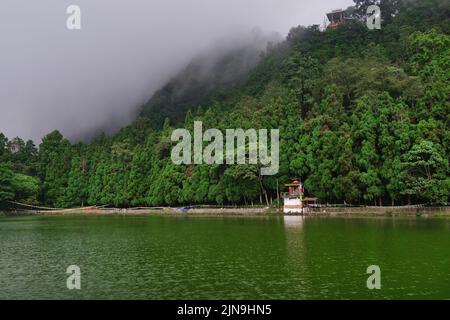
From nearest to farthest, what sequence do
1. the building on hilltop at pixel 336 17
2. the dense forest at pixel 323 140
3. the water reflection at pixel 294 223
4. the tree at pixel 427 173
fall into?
1. the water reflection at pixel 294 223
2. the tree at pixel 427 173
3. the dense forest at pixel 323 140
4. the building on hilltop at pixel 336 17

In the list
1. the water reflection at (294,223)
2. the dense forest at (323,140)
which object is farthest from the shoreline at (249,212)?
the water reflection at (294,223)

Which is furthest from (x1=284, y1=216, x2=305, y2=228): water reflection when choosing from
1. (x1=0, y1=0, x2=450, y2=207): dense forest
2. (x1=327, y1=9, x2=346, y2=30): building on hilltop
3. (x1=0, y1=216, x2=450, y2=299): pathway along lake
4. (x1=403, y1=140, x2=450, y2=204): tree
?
(x1=327, y1=9, x2=346, y2=30): building on hilltop

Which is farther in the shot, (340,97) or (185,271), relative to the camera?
(340,97)

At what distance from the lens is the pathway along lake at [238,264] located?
49.1 feet

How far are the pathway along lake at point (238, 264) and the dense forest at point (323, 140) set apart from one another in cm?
1462

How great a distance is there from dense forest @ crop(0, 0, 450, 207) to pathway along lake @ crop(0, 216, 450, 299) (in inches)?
575

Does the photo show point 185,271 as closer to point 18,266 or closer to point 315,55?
point 18,266

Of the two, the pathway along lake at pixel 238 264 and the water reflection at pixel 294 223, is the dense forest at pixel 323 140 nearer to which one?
the water reflection at pixel 294 223

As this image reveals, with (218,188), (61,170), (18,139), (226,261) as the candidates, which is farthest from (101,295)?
(18,139)

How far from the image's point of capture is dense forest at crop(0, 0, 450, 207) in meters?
44.4

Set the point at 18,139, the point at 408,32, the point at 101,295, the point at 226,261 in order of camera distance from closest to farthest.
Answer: the point at 101,295
the point at 226,261
the point at 408,32
the point at 18,139

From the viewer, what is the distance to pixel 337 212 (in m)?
45.7

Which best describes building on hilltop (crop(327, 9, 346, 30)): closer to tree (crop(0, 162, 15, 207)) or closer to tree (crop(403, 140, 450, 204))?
tree (crop(403, 140, 450, 204))
